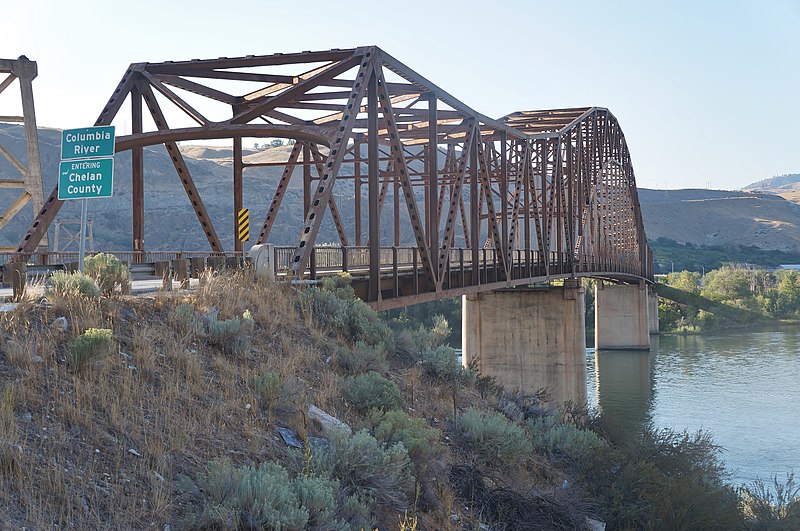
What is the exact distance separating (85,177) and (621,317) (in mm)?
66555

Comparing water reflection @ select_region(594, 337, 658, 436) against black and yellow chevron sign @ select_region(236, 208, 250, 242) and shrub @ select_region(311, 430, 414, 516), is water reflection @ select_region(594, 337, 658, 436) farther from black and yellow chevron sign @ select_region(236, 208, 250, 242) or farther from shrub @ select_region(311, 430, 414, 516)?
shrub @ select_region(311, 430, 414, 516)

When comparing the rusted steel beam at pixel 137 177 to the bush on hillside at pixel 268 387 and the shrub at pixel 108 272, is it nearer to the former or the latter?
the shrub at pixel 108 272

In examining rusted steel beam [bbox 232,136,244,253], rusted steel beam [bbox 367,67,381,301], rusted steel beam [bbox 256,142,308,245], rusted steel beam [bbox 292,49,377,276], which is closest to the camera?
rusted steel beam [bbox 292,49,377,276]

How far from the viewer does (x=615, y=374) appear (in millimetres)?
55938

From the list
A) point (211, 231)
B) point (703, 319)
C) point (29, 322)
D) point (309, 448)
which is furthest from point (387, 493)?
point (703, 319)

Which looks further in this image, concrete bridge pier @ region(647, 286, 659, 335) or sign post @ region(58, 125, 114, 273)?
concrete bridge pier @ region(647, 286, 659, 335)

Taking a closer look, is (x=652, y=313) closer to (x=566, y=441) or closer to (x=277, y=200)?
(x=277, y=200)

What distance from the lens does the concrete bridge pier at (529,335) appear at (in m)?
40.4

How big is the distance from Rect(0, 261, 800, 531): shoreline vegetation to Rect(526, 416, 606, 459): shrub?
3 cm

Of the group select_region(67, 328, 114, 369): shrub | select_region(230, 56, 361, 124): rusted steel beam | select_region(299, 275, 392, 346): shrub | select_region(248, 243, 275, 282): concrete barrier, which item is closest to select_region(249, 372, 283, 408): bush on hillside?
select_region(67, 328, 114, 369): shrub

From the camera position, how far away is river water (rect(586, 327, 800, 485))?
2998 cm

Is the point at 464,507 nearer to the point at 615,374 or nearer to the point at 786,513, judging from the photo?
the point at 786,513

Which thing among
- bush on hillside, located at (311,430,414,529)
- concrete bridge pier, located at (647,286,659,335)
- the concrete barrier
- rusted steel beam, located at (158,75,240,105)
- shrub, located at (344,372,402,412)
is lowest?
concrete bridge pier, located at (647,286,659,335)

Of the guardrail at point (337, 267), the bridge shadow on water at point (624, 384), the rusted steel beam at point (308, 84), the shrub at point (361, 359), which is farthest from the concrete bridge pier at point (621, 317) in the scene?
the shrub at point (361, 359)
